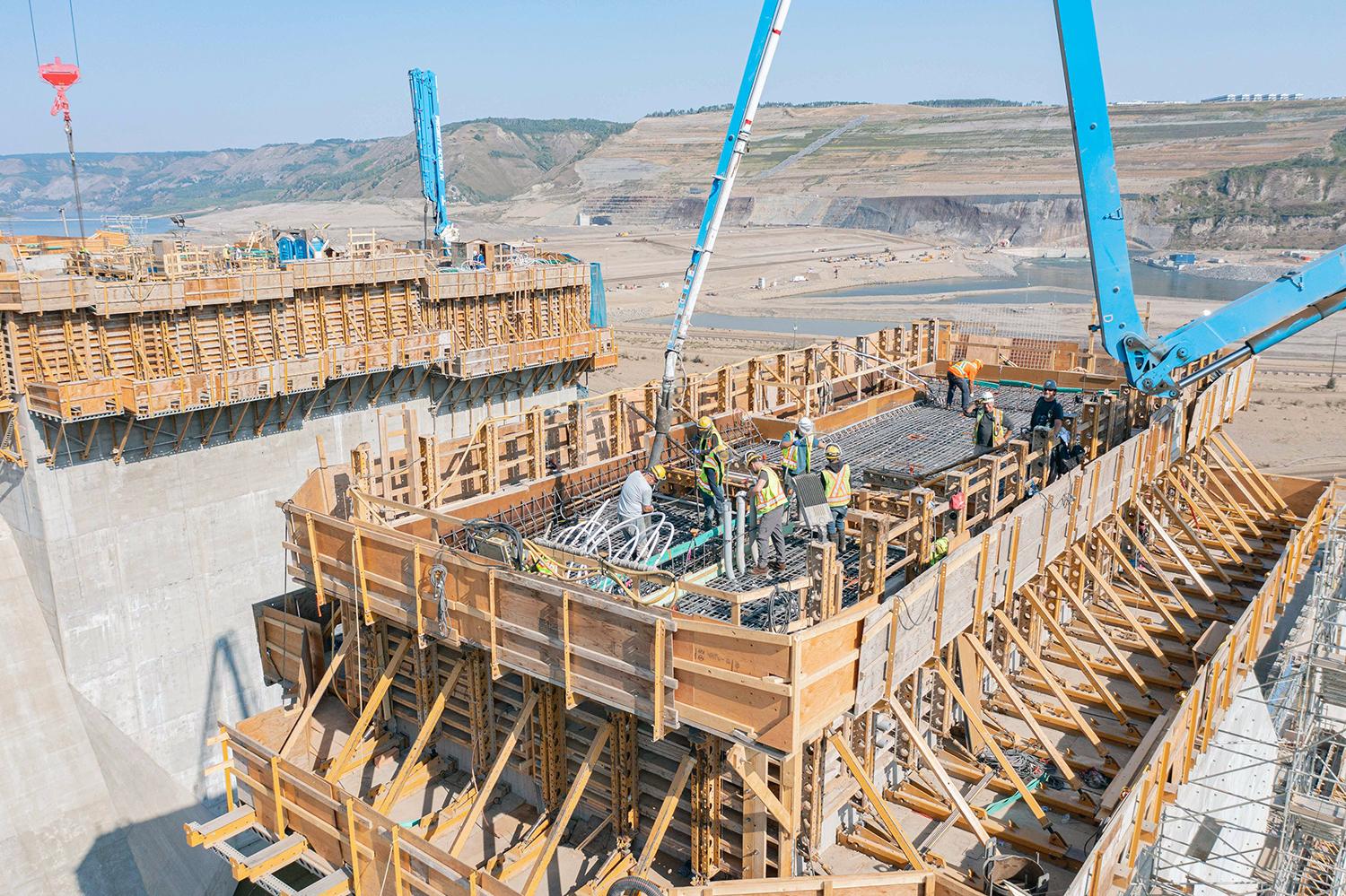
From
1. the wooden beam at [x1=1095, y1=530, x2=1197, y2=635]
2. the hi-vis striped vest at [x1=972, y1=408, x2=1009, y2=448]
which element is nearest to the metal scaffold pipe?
the hi-vis striped vest at [x1=972, y1=408, x2=1009, y2=448]

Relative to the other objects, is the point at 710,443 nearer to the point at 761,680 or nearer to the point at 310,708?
the point at 761,680

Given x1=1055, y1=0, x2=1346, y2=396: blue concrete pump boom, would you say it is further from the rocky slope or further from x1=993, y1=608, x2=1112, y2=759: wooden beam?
the rocky slope

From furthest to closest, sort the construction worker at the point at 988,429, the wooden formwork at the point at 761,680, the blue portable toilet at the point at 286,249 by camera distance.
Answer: the blue portable toilet at the point at 286,249, the construction worker at the point at 988,429, the wooden formwork at the point at 761,680

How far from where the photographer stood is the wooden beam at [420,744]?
11586mm

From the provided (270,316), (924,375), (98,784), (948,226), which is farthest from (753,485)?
(948,226)

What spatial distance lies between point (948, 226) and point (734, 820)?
135412 millimetres

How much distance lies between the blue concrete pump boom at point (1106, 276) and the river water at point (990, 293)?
4755 centimetres

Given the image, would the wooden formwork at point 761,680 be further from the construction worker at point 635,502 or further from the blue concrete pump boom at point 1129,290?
the construction worker at point 635,502

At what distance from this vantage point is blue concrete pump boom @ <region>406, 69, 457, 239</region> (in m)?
39.1

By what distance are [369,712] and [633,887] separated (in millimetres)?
4518

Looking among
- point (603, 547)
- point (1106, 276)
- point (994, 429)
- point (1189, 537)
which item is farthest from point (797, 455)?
point (1189, 537)

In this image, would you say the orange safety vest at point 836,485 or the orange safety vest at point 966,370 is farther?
the orange safety vest at point 966,370

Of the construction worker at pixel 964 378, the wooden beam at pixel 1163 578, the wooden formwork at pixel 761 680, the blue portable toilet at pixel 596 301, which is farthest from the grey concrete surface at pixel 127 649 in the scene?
the wooden beam at pixel 1163 578

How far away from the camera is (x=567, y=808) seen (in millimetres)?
9977
